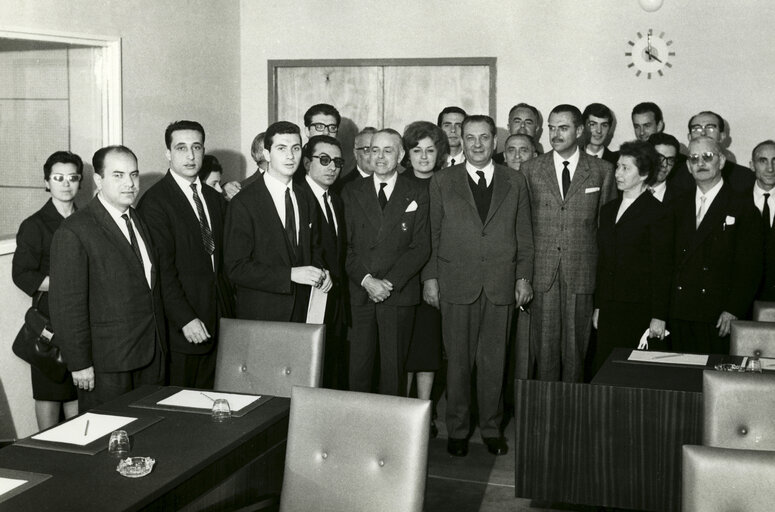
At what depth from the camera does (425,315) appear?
5051 mm

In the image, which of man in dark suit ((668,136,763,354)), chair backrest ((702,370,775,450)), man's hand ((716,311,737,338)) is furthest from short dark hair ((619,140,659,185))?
chair backrest ((702,370,775,450))

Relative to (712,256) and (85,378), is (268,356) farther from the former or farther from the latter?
(712,256)

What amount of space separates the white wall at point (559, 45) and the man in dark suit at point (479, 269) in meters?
2.52

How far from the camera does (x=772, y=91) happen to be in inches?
260

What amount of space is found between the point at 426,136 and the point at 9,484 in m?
3.24

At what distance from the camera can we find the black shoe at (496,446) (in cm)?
477

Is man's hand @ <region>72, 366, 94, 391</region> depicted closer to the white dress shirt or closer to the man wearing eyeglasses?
the white dress shirt

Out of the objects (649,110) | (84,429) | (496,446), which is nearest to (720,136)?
(649,110)

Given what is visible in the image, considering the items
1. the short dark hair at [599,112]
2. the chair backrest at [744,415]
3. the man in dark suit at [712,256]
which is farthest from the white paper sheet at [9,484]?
the short dark hair at [599,112]

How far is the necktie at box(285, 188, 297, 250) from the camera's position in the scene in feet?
14.4

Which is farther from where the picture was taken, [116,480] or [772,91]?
[772,91]

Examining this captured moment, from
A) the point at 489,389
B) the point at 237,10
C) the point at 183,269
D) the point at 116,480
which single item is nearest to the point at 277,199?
the point at 183,269

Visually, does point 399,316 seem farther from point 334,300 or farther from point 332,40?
point 332,40

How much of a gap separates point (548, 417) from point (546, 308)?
1.57m
